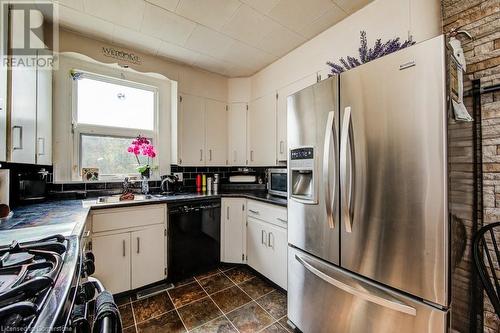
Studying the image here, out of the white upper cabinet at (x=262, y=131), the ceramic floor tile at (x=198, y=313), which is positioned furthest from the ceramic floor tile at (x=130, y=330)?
the white upper cabinet at (x=262, y=131)

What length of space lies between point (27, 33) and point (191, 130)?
162 centimetres

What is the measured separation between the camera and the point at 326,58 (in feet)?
6.80

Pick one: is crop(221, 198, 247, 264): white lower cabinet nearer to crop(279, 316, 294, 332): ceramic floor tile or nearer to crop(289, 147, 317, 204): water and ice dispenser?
crop(279, 316, 294, 332): ceramic floor tile

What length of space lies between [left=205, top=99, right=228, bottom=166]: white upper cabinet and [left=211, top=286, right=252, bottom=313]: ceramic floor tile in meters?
1.62

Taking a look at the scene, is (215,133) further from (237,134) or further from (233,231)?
(233,231)

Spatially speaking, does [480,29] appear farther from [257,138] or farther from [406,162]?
[257,138]

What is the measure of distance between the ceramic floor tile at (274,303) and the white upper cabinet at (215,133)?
1.78 meters

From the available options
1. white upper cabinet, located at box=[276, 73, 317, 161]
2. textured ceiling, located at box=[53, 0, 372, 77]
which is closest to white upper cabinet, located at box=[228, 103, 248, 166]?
white upper cabinet, located at box=[276, 73, 317, 161]

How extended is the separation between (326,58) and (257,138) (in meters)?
1.27

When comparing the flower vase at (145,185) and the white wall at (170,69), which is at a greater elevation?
the white wall at (170,69)

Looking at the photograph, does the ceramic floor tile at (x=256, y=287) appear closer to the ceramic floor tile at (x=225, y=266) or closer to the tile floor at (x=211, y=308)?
the tile floor at (x=211, y=308)

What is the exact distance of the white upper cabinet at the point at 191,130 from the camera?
9.02 ft

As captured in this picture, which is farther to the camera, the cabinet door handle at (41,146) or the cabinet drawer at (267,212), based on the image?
the cabinet drawer at (267,212)

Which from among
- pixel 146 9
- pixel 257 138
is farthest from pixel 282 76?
pixel 146 9
